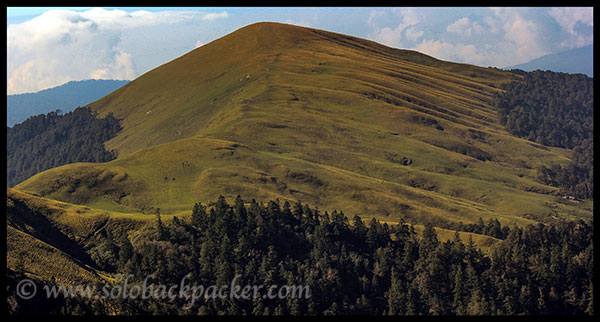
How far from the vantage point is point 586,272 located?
17012cm

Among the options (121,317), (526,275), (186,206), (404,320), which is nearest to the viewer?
(121,317)

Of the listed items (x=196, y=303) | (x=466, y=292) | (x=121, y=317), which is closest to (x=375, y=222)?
(x=466, y=292)

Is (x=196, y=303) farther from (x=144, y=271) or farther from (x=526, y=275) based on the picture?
(x=526, y=275)

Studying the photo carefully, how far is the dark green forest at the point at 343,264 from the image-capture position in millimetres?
152625

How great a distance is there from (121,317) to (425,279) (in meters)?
77.4
